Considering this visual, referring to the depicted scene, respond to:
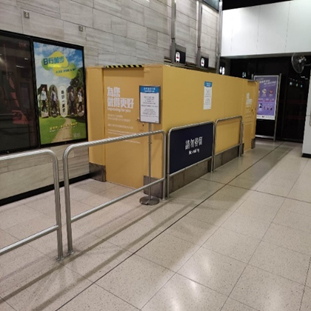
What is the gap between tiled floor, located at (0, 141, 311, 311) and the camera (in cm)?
184

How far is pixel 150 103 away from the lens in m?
3.29

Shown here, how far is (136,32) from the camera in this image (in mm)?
4996

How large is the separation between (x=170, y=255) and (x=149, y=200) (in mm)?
1171

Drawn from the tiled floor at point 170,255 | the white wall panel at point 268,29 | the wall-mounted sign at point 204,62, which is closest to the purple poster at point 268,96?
the white wall panel at point 268,29

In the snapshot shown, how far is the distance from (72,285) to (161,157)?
1.89 metres

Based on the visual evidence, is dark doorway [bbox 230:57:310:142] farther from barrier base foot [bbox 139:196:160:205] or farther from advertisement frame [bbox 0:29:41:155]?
advertisement frame [bbox 0:29:41:155]

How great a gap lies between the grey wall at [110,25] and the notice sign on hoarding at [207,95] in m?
1.57

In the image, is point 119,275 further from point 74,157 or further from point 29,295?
point 74,157

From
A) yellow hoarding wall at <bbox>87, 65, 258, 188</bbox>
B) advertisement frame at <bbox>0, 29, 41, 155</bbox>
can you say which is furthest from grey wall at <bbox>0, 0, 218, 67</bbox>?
yellow hoarding wall at <bbox>87, 65, 258, 188</bbox>

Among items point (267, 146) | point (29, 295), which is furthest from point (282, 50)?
point (29, 295)

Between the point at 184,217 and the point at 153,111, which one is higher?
the point at 153,111

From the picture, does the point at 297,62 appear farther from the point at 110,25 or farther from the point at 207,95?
the point at 110,25

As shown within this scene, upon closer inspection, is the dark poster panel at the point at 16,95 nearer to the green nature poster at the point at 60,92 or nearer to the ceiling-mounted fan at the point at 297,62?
the green nature poster at the point at 60,92

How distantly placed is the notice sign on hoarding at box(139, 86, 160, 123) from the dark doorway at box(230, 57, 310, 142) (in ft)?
20.3
